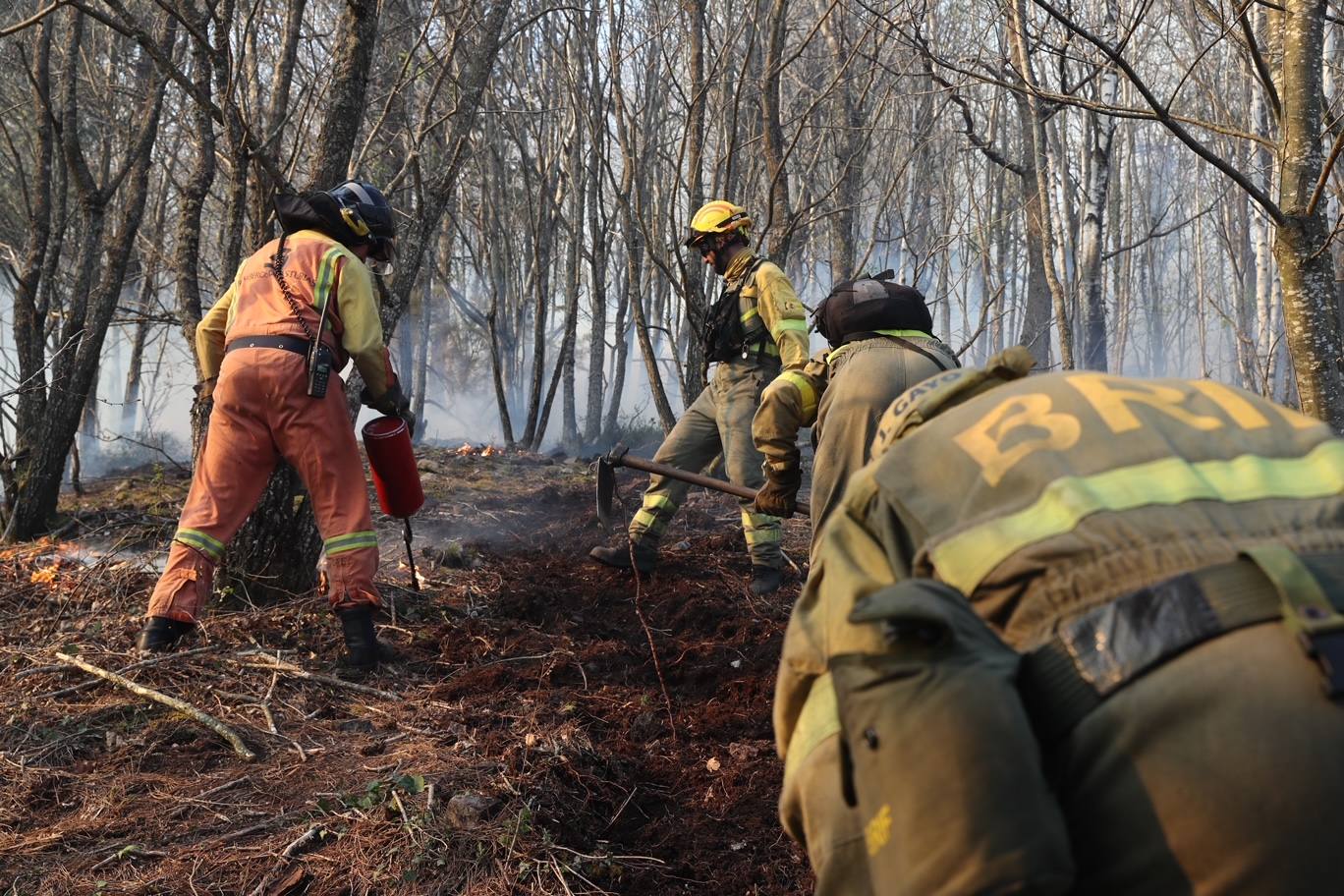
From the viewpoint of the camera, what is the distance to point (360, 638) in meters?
4.04

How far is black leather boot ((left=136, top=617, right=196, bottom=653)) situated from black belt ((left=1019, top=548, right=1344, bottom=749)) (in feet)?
11.5

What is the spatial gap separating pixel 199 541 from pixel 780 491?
216 cm

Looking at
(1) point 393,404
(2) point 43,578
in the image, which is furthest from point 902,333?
(2) point 43,578

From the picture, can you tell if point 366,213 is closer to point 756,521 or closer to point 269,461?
point 269,461

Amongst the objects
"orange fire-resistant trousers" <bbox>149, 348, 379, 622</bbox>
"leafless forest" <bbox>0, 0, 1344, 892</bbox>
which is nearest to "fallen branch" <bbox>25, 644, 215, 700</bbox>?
"orange fire-resistant trousers" <bbox>149, 348, 379, 622</bbox>

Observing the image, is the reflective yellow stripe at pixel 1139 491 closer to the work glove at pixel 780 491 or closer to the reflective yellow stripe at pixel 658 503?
the work glove at pixel 780 491

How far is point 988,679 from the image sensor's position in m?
1.14

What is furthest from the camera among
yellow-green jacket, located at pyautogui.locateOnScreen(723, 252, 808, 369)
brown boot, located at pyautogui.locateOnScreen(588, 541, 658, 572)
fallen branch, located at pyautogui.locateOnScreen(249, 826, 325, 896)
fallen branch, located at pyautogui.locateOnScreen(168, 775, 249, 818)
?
brown boot, located at pyautogui.locateOnScreen(588, 541, 658, 572)

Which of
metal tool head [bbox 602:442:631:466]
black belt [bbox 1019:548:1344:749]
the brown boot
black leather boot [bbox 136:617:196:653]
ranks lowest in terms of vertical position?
black leather boot [bbox 136:617:196:653]

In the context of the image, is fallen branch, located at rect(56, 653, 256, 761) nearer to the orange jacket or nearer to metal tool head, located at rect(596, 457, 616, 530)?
the orange jacket

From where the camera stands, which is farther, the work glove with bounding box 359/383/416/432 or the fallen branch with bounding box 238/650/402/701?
the work glove with bounding box 359/383/416/432

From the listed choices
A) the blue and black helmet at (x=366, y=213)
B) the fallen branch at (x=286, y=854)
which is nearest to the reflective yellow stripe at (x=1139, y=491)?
the fallen branch at (x=286, y=854)

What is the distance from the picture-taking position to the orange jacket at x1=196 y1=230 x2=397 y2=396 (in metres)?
4.09

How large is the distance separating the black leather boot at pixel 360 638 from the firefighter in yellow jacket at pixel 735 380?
1872mm
